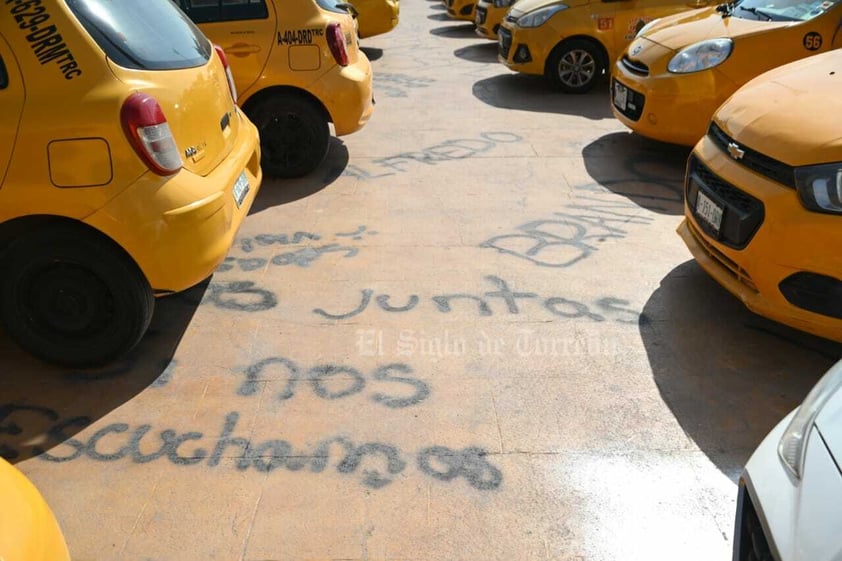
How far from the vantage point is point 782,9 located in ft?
19.1

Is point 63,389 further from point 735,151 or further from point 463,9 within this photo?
point 463,9

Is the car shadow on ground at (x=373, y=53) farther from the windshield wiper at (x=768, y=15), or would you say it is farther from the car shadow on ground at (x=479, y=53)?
the windshield wiper at (x=768, y=15)

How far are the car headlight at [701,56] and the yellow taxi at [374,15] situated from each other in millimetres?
6602

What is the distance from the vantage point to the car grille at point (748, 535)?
1925 mm

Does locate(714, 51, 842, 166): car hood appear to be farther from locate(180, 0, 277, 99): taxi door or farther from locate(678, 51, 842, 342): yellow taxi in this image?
locate(180, 0, 277, 99): taxi door

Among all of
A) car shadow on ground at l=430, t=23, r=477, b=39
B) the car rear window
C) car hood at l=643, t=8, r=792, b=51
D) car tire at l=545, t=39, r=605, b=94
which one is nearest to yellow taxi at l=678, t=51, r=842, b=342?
car hood at l=643, t=8, r=792, b=51

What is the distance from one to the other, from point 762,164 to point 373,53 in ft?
30.3

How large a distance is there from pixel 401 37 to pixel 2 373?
11.3 meters

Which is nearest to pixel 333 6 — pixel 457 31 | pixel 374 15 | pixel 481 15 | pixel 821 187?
pixel 821 187

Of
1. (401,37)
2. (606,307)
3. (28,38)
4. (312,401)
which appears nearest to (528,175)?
(606,307)

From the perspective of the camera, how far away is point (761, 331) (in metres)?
3.68

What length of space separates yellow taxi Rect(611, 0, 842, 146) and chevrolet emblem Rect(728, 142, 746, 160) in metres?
2.24

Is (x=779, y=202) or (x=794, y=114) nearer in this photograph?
(x=779, y=202)

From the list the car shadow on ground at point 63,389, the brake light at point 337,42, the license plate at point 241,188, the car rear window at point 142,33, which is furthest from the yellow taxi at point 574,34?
the car shadow on ground at point 63,389
